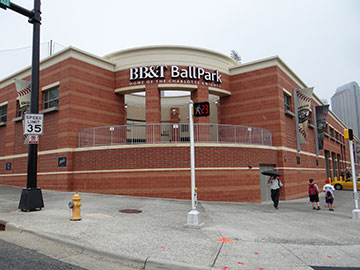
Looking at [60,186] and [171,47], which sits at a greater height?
[171,47]

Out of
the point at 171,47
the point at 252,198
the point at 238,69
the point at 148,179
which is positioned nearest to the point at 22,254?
the point at 148,179

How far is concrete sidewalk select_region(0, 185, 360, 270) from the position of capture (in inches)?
211

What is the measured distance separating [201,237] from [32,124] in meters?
7.06

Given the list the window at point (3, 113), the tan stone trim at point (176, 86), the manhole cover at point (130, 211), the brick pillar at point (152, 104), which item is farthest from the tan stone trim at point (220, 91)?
the window at point (3, 113)

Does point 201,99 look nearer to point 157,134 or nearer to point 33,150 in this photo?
point 157,134

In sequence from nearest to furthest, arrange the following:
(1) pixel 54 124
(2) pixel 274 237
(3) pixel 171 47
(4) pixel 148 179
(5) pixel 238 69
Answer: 1. (2) pixel 274 237
2. (4) pixel 148 179
3. (1) pixel 54 124
4. (3) pixel 171 47
5. (5) pixel 238 69

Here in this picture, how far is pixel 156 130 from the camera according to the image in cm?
1572

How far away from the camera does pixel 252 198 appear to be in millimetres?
15727

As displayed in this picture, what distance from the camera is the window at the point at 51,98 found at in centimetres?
1798

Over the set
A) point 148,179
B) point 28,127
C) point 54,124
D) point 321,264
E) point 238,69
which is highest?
point 238,69

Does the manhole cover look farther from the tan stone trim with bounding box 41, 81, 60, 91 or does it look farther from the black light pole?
the tan stone trim with bounding box 41, 81, 60, 91

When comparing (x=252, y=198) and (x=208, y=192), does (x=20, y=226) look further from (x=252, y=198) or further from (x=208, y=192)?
(x=252, y=198)

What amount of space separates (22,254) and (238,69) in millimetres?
18214

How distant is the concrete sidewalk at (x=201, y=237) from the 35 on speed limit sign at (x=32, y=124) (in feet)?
9.10
